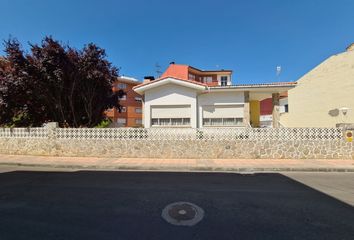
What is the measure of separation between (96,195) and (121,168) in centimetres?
349

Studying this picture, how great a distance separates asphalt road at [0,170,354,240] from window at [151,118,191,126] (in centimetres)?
758

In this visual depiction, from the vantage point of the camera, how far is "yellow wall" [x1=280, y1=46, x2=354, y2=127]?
16719 millimetres

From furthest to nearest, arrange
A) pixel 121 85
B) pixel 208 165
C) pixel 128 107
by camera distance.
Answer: pixel 128 107 → pixel 121 85 → pixel 208 165

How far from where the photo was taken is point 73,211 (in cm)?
392

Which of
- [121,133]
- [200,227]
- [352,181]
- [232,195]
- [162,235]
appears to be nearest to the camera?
[162,235]

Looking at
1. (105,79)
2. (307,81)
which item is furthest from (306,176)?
(307,81)

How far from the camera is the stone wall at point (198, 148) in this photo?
9.63 metres

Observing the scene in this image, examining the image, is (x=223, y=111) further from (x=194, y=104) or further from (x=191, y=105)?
(x=191, y=105)

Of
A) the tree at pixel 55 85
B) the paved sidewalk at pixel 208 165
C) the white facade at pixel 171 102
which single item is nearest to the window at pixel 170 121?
the white facade at pixel 171 102

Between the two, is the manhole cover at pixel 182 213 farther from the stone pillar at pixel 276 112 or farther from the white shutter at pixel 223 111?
the stone pillar at pixel 276 112

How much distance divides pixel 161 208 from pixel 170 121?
10.2 metres

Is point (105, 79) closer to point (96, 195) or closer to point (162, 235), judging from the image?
point (96, 195)

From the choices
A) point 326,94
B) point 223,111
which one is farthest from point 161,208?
point 326,94

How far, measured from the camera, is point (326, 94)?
60.2 ft
